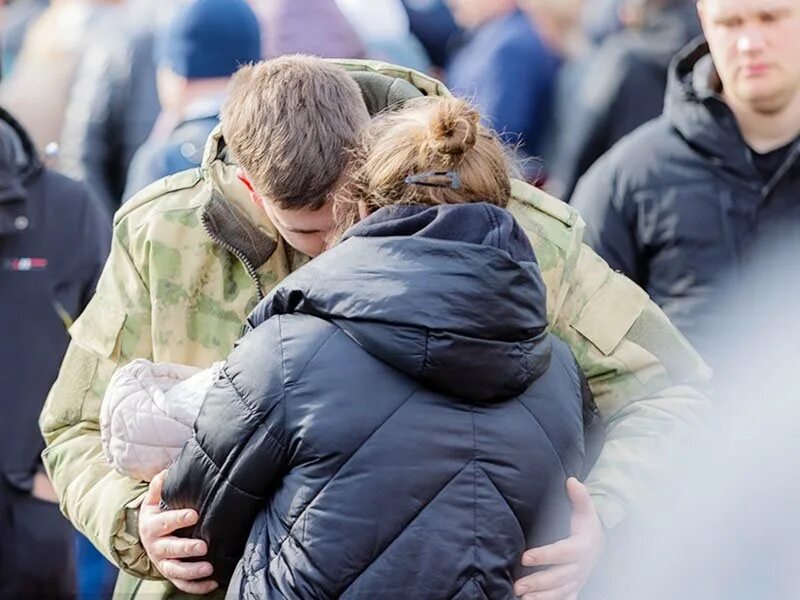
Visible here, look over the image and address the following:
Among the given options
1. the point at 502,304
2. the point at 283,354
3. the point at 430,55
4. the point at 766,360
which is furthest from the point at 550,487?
the point at 430,55

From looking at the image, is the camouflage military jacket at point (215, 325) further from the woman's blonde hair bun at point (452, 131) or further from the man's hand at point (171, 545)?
the woman's blonde hair bun at point (452, 131)

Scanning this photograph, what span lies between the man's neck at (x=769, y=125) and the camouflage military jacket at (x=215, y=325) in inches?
70.7

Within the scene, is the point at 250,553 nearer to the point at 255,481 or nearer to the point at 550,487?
the point at 255,481

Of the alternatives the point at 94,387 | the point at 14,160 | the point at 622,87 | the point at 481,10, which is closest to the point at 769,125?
the point at 622,87

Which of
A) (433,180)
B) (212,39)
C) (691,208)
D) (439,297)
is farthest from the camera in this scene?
(212,39)

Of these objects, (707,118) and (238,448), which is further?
(707,118)

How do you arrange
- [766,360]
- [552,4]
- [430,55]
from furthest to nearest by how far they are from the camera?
[430,55]
[552,4]
[766,360]

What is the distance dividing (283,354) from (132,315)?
0.66m

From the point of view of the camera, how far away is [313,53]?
6.56 meters

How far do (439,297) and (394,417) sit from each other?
7.3 inches

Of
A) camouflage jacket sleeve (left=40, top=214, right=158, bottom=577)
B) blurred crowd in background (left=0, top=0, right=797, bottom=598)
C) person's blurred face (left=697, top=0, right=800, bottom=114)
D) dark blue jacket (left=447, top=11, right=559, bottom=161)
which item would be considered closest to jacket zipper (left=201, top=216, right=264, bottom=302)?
camouflage jacket sleeve (left=40, top=214, right=158, bottom=577)

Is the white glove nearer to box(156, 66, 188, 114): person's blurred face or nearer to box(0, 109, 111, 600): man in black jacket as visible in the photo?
box(0, 109, 111, 600): man in black jacket

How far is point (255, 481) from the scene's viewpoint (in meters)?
2.34

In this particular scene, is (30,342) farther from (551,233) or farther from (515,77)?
(515,77)
